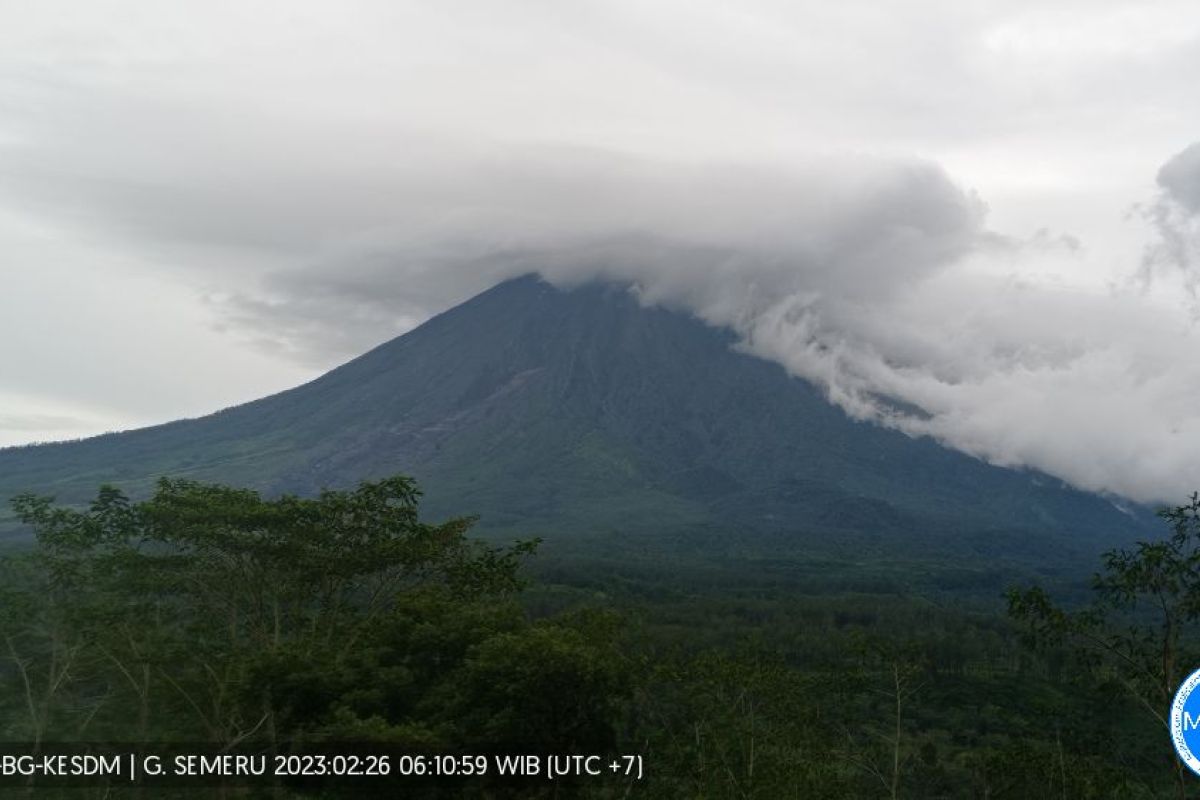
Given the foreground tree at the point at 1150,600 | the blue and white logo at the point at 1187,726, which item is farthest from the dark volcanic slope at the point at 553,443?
the blue and white logo at the point at 1187,726

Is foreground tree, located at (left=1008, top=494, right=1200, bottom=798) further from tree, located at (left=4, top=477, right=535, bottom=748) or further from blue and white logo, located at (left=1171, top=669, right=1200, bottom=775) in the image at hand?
tree, located at (left=4, top=477, right=535, bottom=748)

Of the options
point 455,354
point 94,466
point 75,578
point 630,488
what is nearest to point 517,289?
point 455,354

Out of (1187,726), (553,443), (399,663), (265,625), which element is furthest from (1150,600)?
(553,443)

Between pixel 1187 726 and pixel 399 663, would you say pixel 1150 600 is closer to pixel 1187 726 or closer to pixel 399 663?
pixel 1187 726

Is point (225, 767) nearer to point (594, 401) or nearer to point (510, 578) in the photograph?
point (510, 578)

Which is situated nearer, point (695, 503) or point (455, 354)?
point (695, 503)

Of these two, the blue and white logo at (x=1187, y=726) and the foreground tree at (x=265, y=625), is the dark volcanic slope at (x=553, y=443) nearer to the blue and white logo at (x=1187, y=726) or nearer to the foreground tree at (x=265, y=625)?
the foreground tree at (x=265, y=625)
